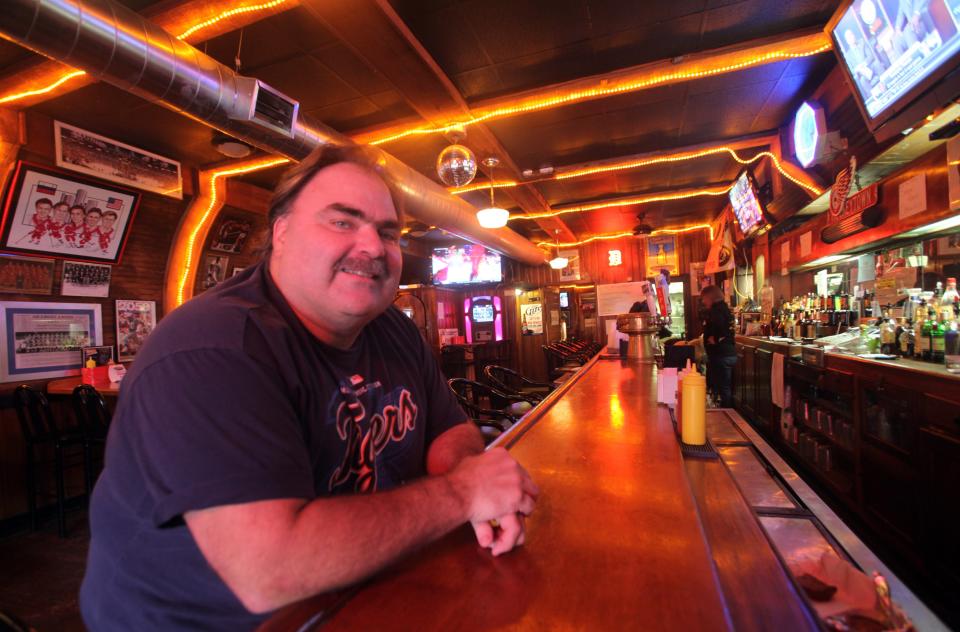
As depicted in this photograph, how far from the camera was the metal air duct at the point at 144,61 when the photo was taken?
6.32 feet

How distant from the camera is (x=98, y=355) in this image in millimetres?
4180

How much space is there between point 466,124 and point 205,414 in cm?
389

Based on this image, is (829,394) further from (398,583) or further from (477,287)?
(477,287)

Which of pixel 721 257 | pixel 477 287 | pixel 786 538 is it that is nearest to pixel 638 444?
pixel 786 538

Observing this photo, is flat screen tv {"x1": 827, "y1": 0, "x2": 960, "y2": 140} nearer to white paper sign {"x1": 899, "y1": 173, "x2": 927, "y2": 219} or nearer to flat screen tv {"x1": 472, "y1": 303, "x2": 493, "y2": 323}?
white paper sign {"x1": 899, "y1": 173, "x2": 927, "y2": 219}

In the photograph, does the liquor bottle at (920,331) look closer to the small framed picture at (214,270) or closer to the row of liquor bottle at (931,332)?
the row of liquor bottle at (931,332)

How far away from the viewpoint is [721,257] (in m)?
7.53

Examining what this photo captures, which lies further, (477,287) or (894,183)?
(477,287)

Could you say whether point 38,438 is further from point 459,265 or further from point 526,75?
point 459,265

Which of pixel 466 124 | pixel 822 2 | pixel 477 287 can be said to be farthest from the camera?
pixel 477 287

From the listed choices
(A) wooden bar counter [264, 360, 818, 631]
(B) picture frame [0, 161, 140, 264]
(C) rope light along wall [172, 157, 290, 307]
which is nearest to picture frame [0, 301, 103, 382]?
(B) picture frame [0, 161, 140, 264]

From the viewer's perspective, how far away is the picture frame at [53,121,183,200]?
3729mm

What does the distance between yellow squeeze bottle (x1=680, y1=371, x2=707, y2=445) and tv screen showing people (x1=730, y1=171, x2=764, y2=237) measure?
473cm

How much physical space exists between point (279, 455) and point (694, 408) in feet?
4.11
